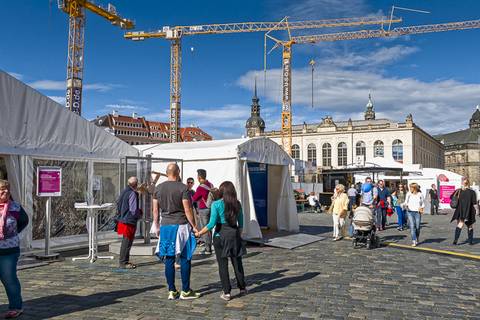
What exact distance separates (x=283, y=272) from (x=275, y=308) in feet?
7.48

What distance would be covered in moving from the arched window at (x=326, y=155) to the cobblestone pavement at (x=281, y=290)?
8029 cm

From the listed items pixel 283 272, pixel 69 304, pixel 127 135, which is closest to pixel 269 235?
pixel 283 272

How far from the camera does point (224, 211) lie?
5.99m

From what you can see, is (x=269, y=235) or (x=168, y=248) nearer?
(x=168, y=248)

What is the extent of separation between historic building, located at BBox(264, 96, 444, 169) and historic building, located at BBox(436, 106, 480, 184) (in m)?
33.3

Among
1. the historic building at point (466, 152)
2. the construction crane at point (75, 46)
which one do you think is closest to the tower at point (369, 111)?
the historic building at point (466, 152)

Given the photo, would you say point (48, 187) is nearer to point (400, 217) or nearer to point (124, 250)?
point (124, 250)

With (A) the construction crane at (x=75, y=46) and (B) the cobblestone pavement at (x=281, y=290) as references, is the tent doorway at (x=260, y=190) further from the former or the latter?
(A) the construction crane at (x=75, y=46)

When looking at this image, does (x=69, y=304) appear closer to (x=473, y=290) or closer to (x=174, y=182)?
(x=174, y=182)

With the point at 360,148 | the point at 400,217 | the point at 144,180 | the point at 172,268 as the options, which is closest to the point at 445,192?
the point at 400,217

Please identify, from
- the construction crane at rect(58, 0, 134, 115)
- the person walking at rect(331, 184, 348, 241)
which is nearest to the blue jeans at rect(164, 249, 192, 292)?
the person walking at rect(331, 184, 348, 241)

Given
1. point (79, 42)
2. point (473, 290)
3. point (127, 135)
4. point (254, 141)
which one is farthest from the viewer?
point (127, 135)

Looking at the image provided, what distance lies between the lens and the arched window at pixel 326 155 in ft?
291

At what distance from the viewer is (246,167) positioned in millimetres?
11578
